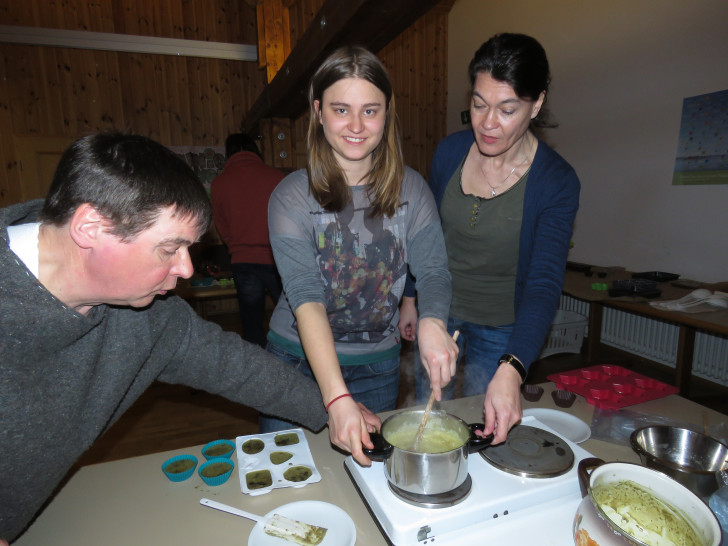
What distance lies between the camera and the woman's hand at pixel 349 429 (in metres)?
0.94

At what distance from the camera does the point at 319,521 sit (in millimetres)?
917

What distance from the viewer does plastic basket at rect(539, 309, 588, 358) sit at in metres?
3.60

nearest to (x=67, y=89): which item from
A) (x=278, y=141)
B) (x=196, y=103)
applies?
(x=196, y=103)

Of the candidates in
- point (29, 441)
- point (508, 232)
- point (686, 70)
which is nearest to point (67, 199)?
point (29, 441)

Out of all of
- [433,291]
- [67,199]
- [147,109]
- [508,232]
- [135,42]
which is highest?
[135,42]

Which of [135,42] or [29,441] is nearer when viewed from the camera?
[29,441]

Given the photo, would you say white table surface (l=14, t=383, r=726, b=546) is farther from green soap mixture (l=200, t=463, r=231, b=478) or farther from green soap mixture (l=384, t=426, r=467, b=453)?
green soap mixture (l=384, t=426, r=467, b=453)

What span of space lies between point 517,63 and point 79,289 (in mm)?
1202

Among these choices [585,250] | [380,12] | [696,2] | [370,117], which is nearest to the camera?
[370,117]

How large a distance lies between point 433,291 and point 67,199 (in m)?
0.87

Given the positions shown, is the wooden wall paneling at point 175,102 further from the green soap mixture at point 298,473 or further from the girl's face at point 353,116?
the green soap mixture at point 298,473

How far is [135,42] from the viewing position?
511 centimetres

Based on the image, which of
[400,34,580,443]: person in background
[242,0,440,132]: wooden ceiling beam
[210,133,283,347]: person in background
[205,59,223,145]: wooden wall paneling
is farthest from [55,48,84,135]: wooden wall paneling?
[400,34,580,443]: person in background

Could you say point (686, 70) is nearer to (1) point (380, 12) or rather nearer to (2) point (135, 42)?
(1) point (380, 12)
